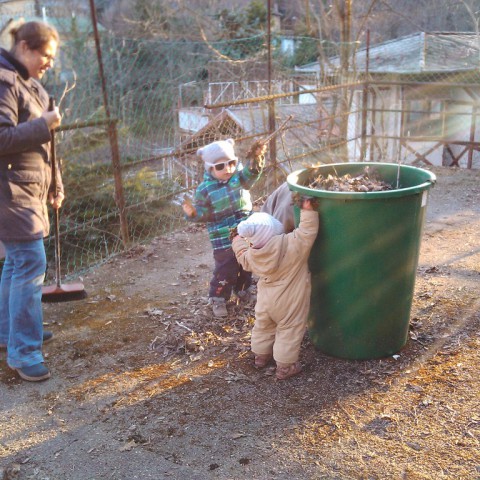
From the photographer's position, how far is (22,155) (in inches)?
117

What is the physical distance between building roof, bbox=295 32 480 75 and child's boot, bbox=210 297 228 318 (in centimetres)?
1291

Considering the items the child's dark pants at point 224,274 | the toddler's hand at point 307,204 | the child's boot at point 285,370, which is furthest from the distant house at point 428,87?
the child's boot at point 285,370

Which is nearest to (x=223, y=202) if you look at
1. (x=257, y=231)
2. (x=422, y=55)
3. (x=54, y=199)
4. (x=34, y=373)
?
(x=257, y=231)

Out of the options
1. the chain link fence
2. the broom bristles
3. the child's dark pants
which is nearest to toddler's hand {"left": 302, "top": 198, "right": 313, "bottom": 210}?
the chain link fence

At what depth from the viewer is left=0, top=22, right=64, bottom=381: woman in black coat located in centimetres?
282

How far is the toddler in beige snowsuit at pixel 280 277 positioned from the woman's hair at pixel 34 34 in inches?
55.0

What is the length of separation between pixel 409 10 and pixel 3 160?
26336 mm

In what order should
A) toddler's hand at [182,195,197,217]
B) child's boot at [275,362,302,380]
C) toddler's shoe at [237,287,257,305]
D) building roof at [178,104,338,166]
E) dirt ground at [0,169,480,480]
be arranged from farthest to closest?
building roof at [178,104,338,166]
toddler's shoe at [237,287,257,305]
toddler's hand at [182,195,197,217]
child's boot at [275,362,302,380]
dirt ground at [0,169,480,480]

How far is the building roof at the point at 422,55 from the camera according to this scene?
1586 centimetres

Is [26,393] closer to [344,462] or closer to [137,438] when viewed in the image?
[137,438]

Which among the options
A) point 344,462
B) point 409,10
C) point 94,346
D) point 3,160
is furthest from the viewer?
point 409,10

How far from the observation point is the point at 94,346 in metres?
3.54

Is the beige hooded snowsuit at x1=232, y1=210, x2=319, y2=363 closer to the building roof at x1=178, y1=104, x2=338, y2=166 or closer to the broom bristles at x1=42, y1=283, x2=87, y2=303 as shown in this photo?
the broom bristles at x1=42, y1=283, x2=87, y2=303

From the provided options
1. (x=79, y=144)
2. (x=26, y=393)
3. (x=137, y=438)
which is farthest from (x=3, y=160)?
(x=79, y=144)
